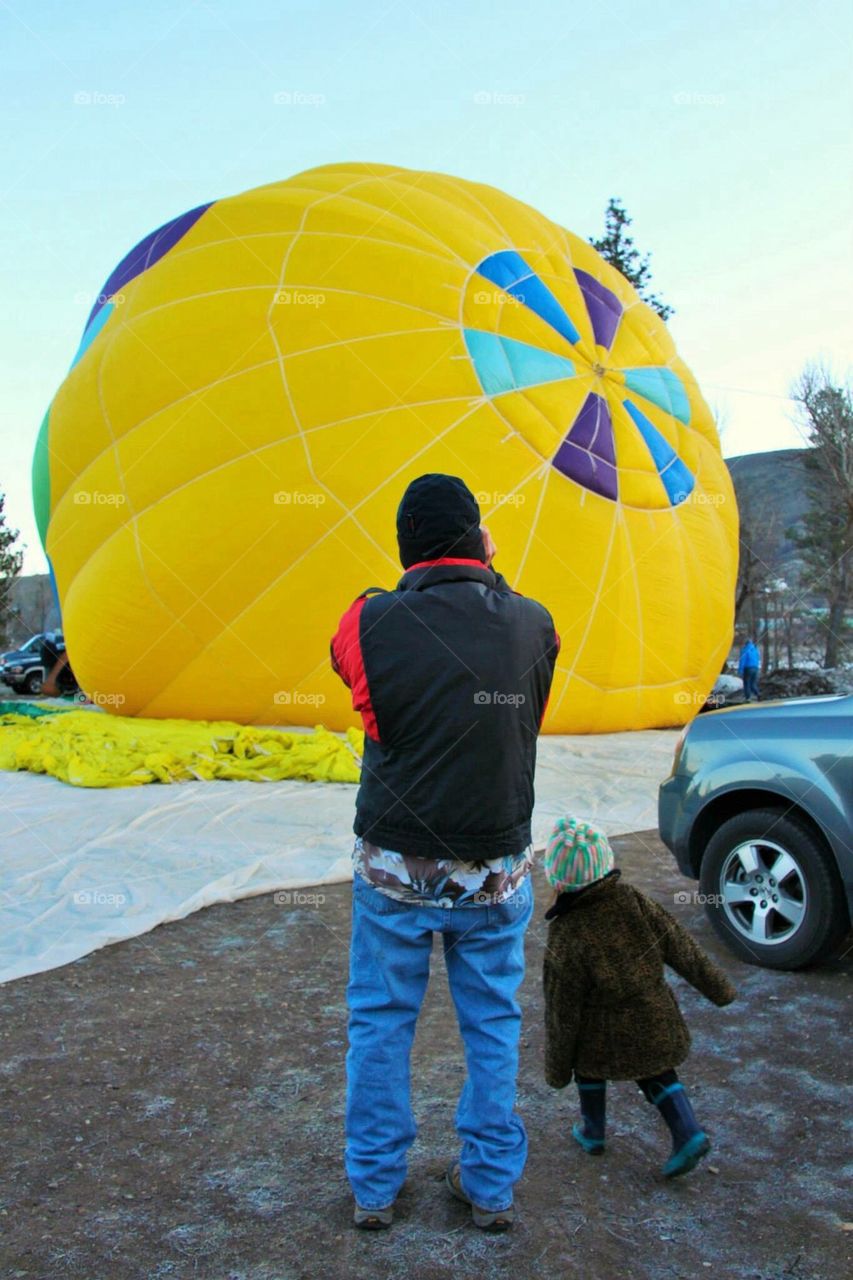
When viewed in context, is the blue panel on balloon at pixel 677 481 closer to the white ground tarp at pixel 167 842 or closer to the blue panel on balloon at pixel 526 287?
the blue panel on balloon at pixel 526 287

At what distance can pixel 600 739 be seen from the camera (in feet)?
32.6

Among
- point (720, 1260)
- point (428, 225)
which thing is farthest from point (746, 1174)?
point (428, 225)

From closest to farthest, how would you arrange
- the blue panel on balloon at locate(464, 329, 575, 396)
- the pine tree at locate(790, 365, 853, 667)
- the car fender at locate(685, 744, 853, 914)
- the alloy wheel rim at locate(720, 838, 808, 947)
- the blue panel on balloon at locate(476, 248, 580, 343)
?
the car fender at locate(685, 744, 853, 914) < the alloy wheel rim at locate(720, 838, 808, 947) < the blue panel on balloon at locate(464, 329, 575, 396) < the blue panel on balloon at locate(476, 248, 580, 343) < the pine tree at locate(790, 365, 853, 667)

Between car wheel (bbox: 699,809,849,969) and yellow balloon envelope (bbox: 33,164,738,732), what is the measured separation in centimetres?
529

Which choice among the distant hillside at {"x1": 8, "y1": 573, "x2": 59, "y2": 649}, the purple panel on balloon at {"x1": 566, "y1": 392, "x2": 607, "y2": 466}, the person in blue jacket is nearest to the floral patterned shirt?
the purple panel on balloon at {"x1": 566, "y1": 392, "x2": 607, "y2": 466}

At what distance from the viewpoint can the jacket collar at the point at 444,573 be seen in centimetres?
263

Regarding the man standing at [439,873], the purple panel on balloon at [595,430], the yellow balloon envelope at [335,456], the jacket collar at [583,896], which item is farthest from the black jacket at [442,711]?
the purple panel on balloon at [595,430]

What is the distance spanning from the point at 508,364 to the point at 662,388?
2245mm

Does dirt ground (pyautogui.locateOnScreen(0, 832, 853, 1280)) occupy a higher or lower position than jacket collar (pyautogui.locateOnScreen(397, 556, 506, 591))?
lower

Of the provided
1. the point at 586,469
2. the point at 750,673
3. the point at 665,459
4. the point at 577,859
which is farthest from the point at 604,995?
the point at 750,673

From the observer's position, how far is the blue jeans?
2.51 meters

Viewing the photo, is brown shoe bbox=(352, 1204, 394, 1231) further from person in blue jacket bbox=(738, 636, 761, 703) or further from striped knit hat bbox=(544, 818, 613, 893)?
person in blue jacket bbox=(738, 636, 761, 703)

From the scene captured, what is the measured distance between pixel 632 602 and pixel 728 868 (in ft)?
19.6

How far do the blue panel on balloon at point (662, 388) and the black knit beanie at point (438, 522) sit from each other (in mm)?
8628
